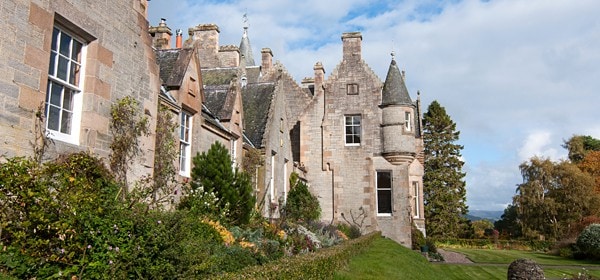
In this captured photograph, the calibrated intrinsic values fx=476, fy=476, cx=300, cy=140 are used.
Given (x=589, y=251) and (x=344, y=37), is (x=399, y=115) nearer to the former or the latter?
(x=344, y=37)

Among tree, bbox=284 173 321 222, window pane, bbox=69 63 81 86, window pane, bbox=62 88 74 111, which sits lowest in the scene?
tree, bbox=284 173 321 222

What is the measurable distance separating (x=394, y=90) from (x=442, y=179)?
27.7m

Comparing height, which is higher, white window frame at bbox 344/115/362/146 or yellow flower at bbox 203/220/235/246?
white window frame at bbox 344/115/362/146

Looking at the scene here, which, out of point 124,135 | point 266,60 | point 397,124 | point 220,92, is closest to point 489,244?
point 397,124

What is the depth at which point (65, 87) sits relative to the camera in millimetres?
8539

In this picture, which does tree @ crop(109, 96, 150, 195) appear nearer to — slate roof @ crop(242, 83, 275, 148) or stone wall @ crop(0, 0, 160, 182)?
stone wall @ crop(0, 0, 160, 182)

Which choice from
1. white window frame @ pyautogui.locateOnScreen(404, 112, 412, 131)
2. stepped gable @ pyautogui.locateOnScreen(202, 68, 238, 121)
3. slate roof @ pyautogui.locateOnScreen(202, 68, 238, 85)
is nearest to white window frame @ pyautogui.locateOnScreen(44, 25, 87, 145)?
stepped gable @ pyautogui.locateOnScreen(202, 68, 238, 121)

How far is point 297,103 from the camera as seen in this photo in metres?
29.8

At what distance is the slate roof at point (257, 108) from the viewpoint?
68.6 feet

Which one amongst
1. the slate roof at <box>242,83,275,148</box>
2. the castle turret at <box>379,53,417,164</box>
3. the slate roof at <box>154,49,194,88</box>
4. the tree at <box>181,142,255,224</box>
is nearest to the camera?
the tree at <box>181,142,255,224</box>

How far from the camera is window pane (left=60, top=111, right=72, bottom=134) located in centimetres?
852

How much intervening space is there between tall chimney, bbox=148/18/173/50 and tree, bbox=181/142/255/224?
591 cm

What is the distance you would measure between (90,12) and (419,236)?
2310cm

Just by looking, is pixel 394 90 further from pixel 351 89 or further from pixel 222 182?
pixel 222 182
